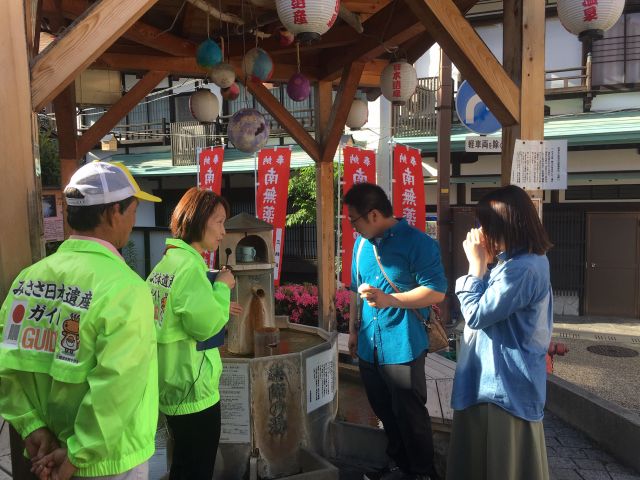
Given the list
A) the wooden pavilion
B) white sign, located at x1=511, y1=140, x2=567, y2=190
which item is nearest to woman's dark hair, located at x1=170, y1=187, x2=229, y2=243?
the wooden pavilion

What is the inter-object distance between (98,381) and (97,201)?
2.01 ft

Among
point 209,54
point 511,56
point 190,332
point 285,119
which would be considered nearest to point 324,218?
point 285,119

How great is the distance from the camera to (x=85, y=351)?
1616 mm

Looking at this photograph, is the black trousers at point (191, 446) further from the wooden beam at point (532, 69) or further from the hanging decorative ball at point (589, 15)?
the hanging decorative ball at point (589, 15)

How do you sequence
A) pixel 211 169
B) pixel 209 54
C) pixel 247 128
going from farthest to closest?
→ pixel 211 169
pixel 247 128
pixel 209 54

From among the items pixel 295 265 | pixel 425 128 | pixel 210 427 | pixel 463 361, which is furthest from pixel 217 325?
pixel 425 128

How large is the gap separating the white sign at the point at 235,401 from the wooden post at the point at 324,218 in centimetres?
298

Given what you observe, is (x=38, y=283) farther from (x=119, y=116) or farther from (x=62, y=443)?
(x=119, y=116)

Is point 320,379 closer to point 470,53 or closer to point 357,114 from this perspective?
point 470,53

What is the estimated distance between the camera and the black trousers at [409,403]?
3.19 m

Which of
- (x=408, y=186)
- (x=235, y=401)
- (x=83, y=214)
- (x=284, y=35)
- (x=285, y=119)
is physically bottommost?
(x=235, y=401)

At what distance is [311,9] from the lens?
3318mm

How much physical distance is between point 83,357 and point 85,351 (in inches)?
0.8

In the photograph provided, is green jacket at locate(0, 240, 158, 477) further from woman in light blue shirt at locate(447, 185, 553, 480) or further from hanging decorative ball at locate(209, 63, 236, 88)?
hanging decorative ball at locate(209, 63, 236, 88)
